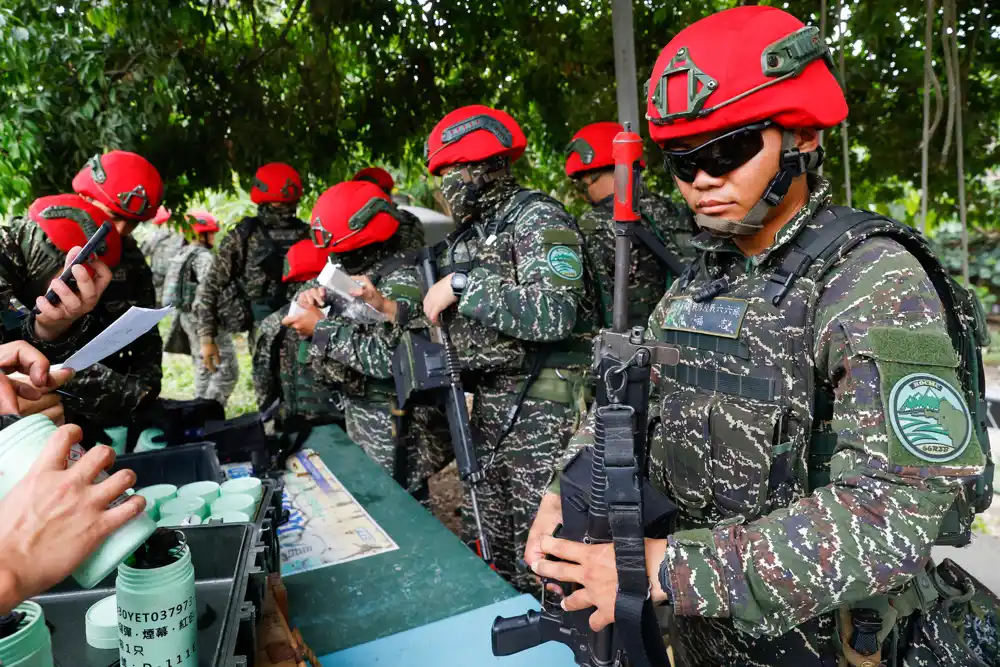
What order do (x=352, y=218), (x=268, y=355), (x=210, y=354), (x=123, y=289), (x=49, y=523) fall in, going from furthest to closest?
(x=210, y=354), (x=268, y=355), (x=352, y=218), (x=123, y=289), (x=49, y=523)

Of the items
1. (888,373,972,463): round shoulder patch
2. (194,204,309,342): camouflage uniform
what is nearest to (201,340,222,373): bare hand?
(194,204,309,342): camouflage uniform

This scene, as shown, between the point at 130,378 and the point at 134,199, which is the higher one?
the point at 134,199

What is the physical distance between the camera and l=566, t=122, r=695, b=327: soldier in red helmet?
418cm

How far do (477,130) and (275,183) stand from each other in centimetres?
266

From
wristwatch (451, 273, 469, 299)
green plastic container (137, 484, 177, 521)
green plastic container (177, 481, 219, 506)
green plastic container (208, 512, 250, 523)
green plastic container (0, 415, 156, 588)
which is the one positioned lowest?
green plastic container (208, 512, 250, 523)

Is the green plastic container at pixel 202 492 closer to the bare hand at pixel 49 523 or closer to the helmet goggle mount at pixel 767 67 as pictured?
the bare hand at pixel 49 523

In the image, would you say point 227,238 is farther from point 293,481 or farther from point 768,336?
point 768,336

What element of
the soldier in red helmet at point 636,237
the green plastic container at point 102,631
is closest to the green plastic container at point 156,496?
the green plastic container at point 102,631

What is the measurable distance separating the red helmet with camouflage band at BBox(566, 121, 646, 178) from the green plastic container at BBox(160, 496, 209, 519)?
3378 mm

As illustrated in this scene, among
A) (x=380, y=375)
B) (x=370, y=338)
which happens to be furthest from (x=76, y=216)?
(x=380, y=375)

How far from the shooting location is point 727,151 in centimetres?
136

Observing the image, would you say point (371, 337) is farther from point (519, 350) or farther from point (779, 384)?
point (779, 384)

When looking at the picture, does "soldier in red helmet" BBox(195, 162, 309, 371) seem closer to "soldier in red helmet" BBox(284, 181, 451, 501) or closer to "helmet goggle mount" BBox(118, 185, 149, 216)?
"soldier in red helmet" BBox(284, 181, 451, 501)

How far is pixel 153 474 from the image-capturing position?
7.40 ft
